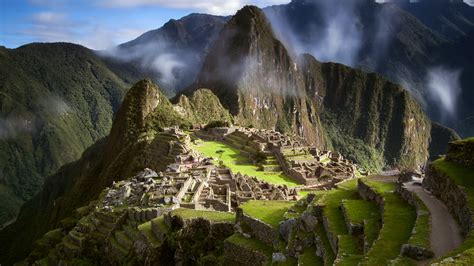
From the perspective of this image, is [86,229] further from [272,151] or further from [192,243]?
[272,151]

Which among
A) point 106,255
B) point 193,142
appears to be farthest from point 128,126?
point 106,255

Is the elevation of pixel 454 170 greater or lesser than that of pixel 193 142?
greater

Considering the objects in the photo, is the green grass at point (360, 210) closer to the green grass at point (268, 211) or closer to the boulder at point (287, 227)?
the boulder at point (287, 227)

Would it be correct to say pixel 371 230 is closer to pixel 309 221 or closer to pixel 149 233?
pixel 309 221

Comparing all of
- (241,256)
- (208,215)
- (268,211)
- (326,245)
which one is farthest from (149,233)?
(326,245)

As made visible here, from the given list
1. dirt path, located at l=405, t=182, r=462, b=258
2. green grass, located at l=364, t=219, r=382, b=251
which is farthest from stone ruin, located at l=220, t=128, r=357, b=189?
green grass, located at l=364, t=219, r=382, b=251

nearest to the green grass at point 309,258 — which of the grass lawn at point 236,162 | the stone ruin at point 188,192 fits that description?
the stone ruin at point 188,192
